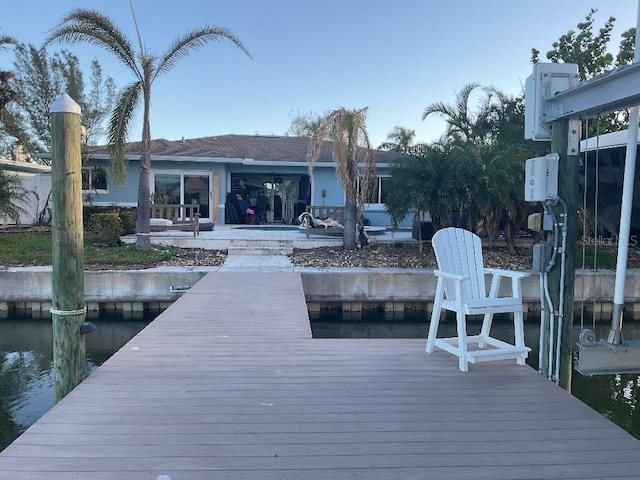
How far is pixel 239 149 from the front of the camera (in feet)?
60.5

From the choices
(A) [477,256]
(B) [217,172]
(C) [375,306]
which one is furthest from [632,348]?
(B) [217,172]

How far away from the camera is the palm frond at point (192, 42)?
33.2ft

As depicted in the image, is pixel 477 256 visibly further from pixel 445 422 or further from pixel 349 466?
pixel 349 466

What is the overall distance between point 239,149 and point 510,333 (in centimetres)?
1247

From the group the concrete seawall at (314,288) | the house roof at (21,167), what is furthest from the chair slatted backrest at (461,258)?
the house roof at (21,167)

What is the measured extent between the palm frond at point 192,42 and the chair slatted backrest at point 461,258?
6.92 m

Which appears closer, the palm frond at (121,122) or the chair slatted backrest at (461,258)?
the chair slatted backrest at (461,258)

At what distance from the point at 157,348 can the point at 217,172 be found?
12500mm

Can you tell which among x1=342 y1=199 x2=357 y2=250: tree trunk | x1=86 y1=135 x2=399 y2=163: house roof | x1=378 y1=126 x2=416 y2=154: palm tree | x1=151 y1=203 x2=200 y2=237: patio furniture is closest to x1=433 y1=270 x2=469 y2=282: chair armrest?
x1=342 y1=199 x2=357 y2=250: tree trunk

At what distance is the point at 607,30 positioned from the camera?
54.9 feet

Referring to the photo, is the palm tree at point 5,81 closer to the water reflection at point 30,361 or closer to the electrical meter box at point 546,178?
the water reflection at point 30,361

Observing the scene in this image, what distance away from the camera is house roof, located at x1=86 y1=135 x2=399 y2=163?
16422 millimetres

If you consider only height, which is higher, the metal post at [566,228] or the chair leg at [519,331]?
the metal post at [566,228]

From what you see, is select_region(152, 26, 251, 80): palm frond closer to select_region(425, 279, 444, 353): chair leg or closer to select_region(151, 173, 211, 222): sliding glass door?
select_region(151, 173, 211, 222): sliding glass door
